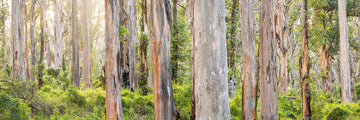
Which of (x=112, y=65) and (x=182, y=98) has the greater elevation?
(x=112, y=65)

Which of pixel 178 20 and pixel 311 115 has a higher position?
pixel 178 20

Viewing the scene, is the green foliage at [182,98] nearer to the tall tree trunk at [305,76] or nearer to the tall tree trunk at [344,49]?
the tall tree trunk at [305,76]

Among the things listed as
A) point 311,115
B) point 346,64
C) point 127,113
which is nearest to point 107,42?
point 127,113

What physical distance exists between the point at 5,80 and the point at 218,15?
17.9 ft

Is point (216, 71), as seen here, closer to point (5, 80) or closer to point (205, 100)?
point (205, 100)

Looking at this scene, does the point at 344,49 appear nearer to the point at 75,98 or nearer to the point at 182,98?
the point at 182,98

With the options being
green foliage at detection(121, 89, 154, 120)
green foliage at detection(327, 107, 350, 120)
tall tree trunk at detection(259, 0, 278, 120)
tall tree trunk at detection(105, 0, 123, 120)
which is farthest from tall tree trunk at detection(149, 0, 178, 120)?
green foliage at detection(327, 107, 350, 120)

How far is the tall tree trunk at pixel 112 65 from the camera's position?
5746mm

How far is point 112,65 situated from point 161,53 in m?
1.17

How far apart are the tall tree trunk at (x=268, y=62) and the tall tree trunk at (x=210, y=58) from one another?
9.95 ft

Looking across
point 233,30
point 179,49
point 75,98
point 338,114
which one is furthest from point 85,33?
point 338,114

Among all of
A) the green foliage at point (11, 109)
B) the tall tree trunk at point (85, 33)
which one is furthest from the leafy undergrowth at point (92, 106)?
the tall tree trunk at point (85, 33)

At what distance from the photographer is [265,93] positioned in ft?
20.8

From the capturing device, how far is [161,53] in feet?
16.8
